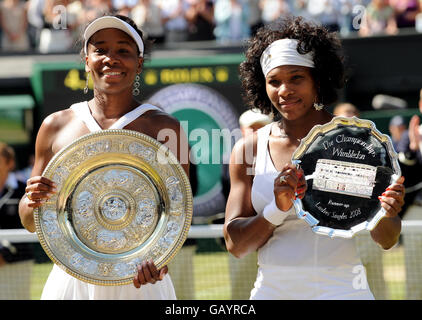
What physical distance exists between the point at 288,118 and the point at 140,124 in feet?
1.87

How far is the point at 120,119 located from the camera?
3074 millimetres

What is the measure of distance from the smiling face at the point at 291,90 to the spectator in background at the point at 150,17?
24.1 feet

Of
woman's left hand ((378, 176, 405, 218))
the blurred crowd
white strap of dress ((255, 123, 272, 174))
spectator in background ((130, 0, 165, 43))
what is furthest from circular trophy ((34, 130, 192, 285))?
spectator in background ((130, 0, 165, 43))

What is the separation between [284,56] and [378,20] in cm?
776

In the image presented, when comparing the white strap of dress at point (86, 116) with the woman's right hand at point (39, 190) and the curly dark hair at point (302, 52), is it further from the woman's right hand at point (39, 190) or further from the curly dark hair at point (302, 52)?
the curly dark hair at point (302, 52)

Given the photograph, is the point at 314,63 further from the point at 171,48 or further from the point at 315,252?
the point at 171,48

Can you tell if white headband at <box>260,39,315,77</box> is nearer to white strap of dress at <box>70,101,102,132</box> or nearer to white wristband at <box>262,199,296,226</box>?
white wristband at <box>262,199,296,226</box>

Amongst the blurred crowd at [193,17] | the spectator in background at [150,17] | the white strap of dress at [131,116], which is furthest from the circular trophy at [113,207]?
the spectator in background at [150,17]

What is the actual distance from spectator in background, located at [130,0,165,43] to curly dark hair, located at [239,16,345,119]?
711 cm

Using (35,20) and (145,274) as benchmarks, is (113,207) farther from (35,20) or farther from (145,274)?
(35,20)

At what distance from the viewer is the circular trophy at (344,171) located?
9.20ft

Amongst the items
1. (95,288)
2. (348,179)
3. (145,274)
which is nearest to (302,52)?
(348,179)

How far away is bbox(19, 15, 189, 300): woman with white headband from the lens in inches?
119
